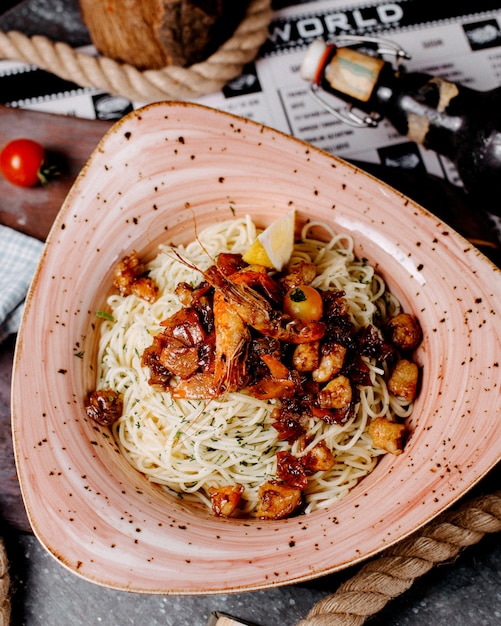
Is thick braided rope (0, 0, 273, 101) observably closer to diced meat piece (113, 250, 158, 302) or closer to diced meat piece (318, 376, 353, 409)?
diced meat piece (113, 250, 158, 302)

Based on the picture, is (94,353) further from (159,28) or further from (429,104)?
(429,104)

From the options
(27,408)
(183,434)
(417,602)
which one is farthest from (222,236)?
(417,602)

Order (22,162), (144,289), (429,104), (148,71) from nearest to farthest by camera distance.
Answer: (144,289) → (429,104) → (22,162) → (148,71)

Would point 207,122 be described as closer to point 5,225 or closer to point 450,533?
point 5,225

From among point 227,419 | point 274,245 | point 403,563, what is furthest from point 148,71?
point 403,563

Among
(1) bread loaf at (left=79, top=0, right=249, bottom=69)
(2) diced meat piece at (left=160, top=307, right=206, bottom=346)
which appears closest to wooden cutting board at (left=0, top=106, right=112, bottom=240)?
(1) bread loaf at (left=79, top=0, right=249, bottom=69)

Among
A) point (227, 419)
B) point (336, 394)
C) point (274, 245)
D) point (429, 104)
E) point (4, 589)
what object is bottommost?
point (4, 589)
